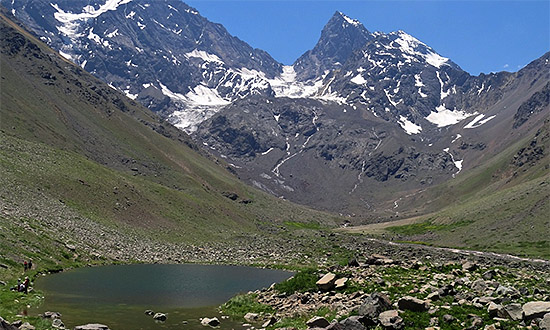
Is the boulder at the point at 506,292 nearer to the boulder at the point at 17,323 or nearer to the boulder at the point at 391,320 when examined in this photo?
the boulder at the point at 391,320

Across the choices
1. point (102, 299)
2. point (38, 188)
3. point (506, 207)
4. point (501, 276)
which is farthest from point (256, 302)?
point (506, 207)

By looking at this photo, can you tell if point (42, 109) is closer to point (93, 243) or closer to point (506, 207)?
point (93, 243)

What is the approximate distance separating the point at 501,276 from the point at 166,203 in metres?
122

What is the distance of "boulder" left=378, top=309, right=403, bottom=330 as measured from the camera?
2797 cm

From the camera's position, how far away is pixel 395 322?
28.2 meters

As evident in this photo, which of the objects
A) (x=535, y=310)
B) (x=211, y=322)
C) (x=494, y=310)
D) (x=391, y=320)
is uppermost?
(x=535, y=310)

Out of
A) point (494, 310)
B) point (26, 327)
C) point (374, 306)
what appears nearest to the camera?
point (26, 327)

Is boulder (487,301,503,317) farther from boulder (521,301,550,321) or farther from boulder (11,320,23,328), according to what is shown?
boulder (11,320,23,328)

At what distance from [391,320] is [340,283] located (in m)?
10.9

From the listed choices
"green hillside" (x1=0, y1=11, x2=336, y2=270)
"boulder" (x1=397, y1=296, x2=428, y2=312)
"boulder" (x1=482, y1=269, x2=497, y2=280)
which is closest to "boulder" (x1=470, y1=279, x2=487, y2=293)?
"boulder" (x1=482, y1=269, x2=497, y2=280)

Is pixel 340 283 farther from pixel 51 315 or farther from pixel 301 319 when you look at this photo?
pixel 51 315

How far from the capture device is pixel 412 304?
99.0 ft

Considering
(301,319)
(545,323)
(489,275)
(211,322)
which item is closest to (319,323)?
(301,319)

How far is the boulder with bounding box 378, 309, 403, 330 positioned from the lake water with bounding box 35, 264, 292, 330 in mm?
11189
